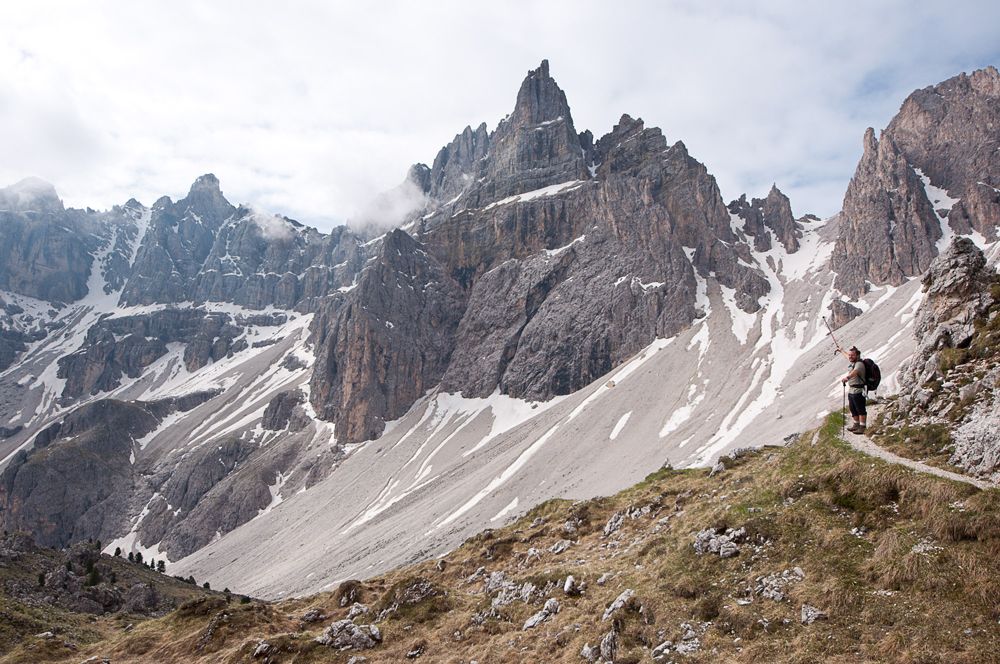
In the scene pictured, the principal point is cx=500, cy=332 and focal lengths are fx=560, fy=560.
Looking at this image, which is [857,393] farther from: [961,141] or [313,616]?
[961,141]

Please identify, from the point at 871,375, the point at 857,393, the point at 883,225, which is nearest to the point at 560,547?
the point at 857,393

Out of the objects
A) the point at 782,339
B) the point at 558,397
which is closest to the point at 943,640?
the point at 782,339

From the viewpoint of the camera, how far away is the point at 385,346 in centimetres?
17750

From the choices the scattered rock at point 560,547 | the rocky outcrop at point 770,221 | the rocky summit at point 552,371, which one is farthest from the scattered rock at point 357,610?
the rocky outcrop at point 770,221

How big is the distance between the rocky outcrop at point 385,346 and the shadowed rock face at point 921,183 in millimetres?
118367

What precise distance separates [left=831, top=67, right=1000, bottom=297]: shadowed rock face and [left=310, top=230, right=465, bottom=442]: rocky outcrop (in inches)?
4660

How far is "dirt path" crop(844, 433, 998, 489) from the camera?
11.8 metres

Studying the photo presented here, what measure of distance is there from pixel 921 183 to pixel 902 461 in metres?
172

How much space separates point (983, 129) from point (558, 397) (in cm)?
13388

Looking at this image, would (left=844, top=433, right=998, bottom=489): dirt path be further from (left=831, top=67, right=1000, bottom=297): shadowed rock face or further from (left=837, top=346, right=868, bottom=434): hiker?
(left=831, top=67, right=1000, bottom=297): shadowed rock face

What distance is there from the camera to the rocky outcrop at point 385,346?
169 m

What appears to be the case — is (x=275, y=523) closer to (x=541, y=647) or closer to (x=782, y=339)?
(x=782, y=339)

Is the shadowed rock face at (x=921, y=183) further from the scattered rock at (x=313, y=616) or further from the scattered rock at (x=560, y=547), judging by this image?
the scattered rock at (x=313, y=616)

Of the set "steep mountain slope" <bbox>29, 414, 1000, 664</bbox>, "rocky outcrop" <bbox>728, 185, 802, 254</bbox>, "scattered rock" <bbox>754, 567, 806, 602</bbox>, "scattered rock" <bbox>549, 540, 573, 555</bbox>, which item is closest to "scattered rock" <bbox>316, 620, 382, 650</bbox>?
"steep mountain slope" <bbox>29, 414, 1000, 664</bbox>
